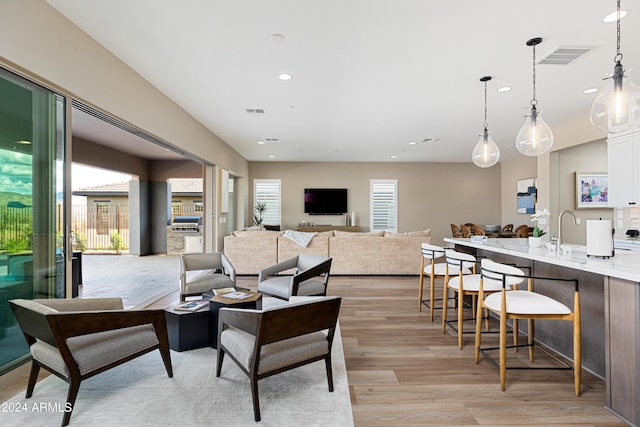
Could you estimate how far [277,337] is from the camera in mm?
2066

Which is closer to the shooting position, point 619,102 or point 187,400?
point 187,400

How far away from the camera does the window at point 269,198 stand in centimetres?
1035

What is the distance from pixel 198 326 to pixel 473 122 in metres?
5.59

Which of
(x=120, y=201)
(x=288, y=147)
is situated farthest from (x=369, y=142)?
(x=120, y=201)

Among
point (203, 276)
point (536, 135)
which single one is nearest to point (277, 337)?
point (203, 276)

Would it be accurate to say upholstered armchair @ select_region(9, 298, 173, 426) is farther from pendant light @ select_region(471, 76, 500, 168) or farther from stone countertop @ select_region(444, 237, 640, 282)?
pendant light @ select_region(471, 76, 500, 168)

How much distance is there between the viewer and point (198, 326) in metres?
3.08

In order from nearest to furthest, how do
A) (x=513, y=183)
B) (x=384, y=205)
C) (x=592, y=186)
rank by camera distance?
(x=592, y=186) < (x=513, y=183) < (x=384, y=205)

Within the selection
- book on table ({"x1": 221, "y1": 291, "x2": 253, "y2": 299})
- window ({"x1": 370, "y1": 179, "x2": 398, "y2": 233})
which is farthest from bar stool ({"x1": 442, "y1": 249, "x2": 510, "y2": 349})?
window ({"x1": 370, "y1": 179, "x2": 398, "y2": 233})

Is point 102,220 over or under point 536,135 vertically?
under

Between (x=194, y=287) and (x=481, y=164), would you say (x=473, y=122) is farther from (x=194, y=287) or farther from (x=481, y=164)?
(x=194, y=287)

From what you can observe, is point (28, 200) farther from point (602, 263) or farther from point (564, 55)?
point (564, 55)

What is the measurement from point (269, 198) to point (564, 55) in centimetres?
817

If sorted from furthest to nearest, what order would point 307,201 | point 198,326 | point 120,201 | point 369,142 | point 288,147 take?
1. point 120,201
2. point 307,201
3. point 288,147
4. point 369,142
5. point 198,326
